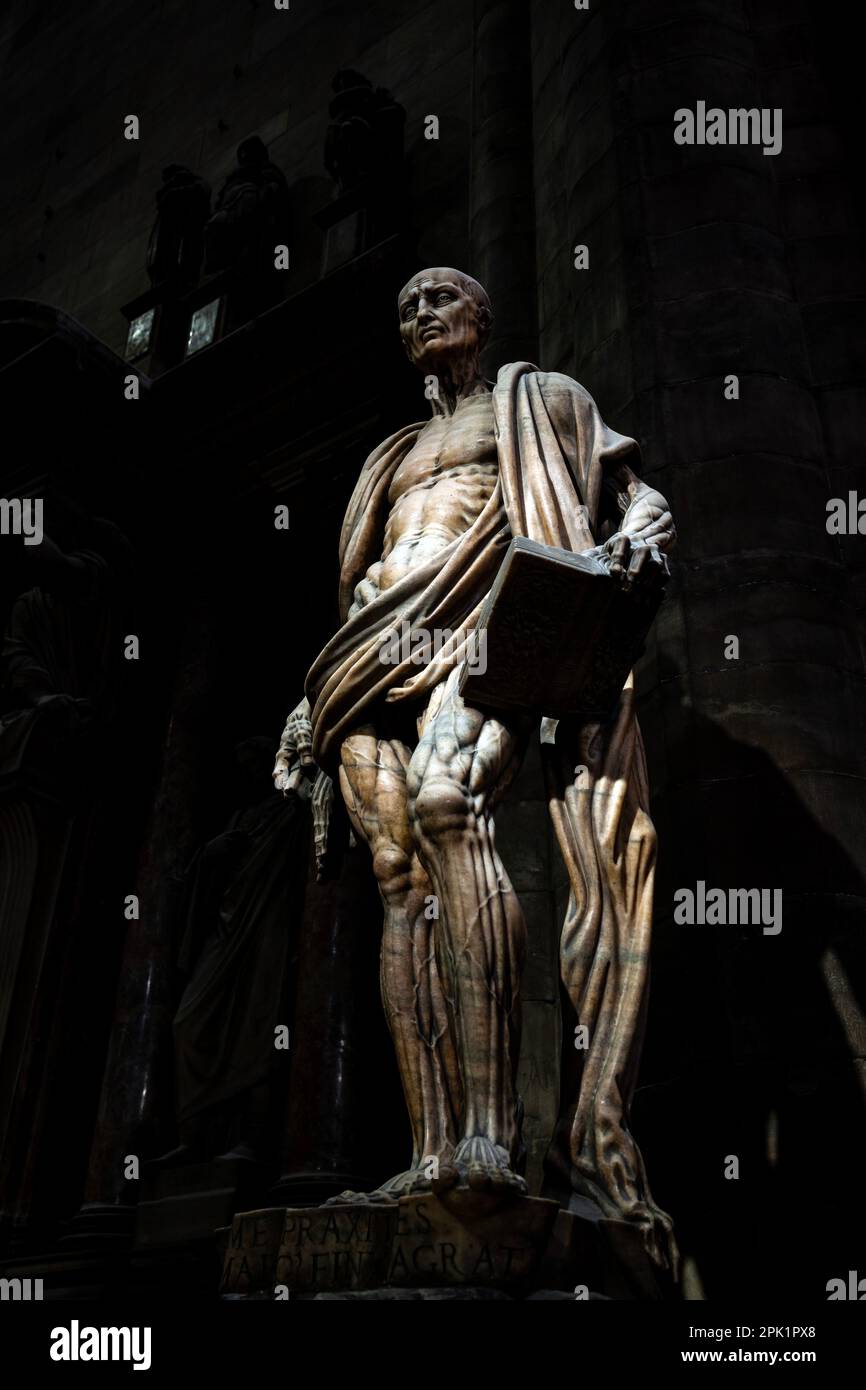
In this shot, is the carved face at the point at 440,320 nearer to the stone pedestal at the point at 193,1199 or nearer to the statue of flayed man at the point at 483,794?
the statue of flayed man at the point at 483,794

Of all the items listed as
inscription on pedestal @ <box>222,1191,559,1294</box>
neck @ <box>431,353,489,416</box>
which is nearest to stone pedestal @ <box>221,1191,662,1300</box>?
inscription on pedestal @ <box>222,1191,559,1294</box>

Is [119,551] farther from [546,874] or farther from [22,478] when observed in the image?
[546,874]

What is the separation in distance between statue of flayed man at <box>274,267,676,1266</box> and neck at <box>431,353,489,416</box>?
0.19 metres

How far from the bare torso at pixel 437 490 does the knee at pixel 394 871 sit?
72 cm

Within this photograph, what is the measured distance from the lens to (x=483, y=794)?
9.05 ft

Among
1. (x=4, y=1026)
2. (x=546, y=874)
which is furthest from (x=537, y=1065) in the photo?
(x=4, y=1026)

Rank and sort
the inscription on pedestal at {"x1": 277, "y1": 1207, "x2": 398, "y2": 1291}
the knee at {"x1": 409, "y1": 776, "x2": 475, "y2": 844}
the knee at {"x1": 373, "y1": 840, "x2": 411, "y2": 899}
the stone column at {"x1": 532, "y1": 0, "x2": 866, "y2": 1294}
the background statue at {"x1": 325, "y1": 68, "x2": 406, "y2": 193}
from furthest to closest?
the background statue at {"x1": 325, "y1": 68, "x2": 406, "y2": 193} < the stone column at {"x1": 532, "y1": 0, "x2": 866, "y2": 1294} < the knee at {"x1": 373, "y1": 840, "x2": 411, "y2": 899} < the knee at {"x1": 409, "y1": 776, "x2": 475, "y2": 844} < the inscription on pedestal at {"x1": 277, "y1": 1207, "x2": 398, "y2": 1291}

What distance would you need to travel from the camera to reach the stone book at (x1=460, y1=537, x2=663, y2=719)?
2699 millimetres

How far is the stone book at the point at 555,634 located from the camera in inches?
106

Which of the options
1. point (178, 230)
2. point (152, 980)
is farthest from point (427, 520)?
point (178, 230)

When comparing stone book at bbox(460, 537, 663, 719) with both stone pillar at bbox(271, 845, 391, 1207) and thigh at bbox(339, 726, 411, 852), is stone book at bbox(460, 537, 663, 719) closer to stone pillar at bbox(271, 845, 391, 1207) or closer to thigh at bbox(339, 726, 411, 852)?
thigh at bbox(339, 726, 411, 852)

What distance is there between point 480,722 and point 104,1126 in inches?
160

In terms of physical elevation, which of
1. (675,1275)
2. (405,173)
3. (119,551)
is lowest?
(675,1275)

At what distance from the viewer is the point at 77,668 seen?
24.1 ft
